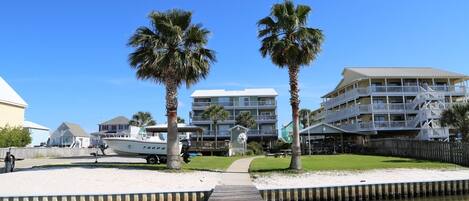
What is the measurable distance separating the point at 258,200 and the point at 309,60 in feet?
42.0

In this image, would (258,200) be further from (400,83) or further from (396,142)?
(400,83)

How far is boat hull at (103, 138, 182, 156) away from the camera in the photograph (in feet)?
117

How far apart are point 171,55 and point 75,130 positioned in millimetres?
97008

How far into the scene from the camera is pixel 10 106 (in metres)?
61.0

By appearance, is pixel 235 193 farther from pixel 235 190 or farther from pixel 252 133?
pixel 252 133

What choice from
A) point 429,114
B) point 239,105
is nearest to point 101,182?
point 429,114

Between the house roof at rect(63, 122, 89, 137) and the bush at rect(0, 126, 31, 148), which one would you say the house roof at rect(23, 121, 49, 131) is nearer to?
the house roof at rect(63, 122, 89, 137)

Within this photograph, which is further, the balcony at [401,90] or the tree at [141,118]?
the tree at [141,118]

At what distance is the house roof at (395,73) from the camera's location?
6681 centimetres

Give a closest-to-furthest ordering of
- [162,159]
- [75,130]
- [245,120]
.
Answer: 1. [162,159]
2. [245,120]
3. [75,130]

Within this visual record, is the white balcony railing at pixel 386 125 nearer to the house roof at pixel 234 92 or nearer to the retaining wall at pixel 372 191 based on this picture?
the house roof at pixel 234 92

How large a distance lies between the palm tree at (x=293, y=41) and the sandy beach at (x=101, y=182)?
6.70 metres

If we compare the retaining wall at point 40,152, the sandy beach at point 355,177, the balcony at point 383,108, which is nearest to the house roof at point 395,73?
the balcony at point 383,108

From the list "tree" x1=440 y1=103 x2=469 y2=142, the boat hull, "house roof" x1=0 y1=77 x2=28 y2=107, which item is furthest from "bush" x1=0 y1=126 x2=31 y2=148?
"tree" x1=440 y1=103 x2=469 y2=142
